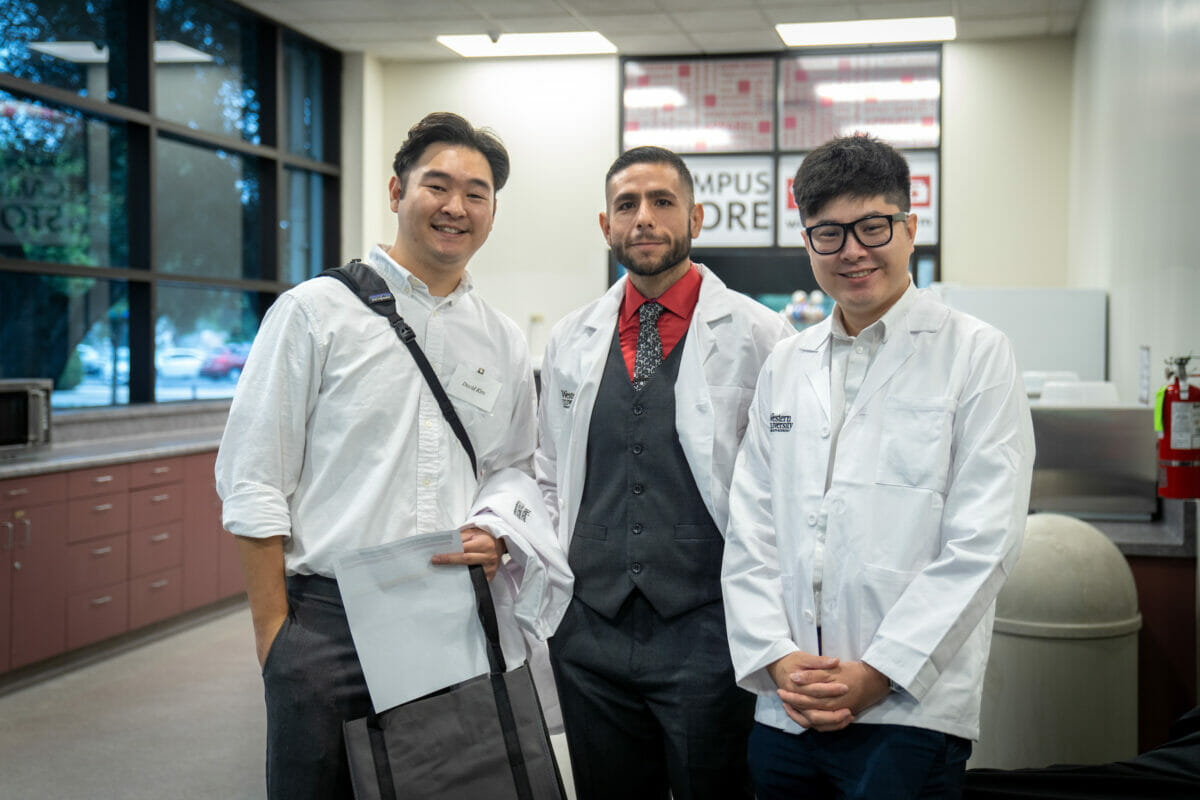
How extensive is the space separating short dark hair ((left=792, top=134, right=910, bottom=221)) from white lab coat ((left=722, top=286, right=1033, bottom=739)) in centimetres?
19

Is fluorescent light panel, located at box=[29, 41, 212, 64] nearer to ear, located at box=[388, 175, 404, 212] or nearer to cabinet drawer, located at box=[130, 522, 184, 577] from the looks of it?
cabinet drawer, located at box=[130, 522, 184, 577]

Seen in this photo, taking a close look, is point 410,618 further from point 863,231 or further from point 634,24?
point 634,24

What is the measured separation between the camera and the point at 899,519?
153 centimetres

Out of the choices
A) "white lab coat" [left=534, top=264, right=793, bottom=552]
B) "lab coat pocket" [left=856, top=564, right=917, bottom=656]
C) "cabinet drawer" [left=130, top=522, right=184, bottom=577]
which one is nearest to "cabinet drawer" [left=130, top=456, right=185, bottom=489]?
"cabinet drawer" [left=130, top=522, right=184, bottom=577]

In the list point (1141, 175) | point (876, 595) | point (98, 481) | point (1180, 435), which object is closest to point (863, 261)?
point (876, 595)

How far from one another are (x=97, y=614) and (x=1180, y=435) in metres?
4.06

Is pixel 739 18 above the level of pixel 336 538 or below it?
above

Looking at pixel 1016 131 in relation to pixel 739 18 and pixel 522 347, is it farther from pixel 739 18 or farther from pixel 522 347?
pixel 522 347

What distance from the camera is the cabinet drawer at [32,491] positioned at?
158 inches

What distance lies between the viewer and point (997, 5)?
20.4 ft

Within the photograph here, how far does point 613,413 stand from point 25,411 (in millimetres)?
3419

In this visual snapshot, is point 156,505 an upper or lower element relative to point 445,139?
lower

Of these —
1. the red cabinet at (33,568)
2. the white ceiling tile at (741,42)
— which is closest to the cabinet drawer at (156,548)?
the red cabinet at (33,568)

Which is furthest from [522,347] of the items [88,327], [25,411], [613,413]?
[88,327]
